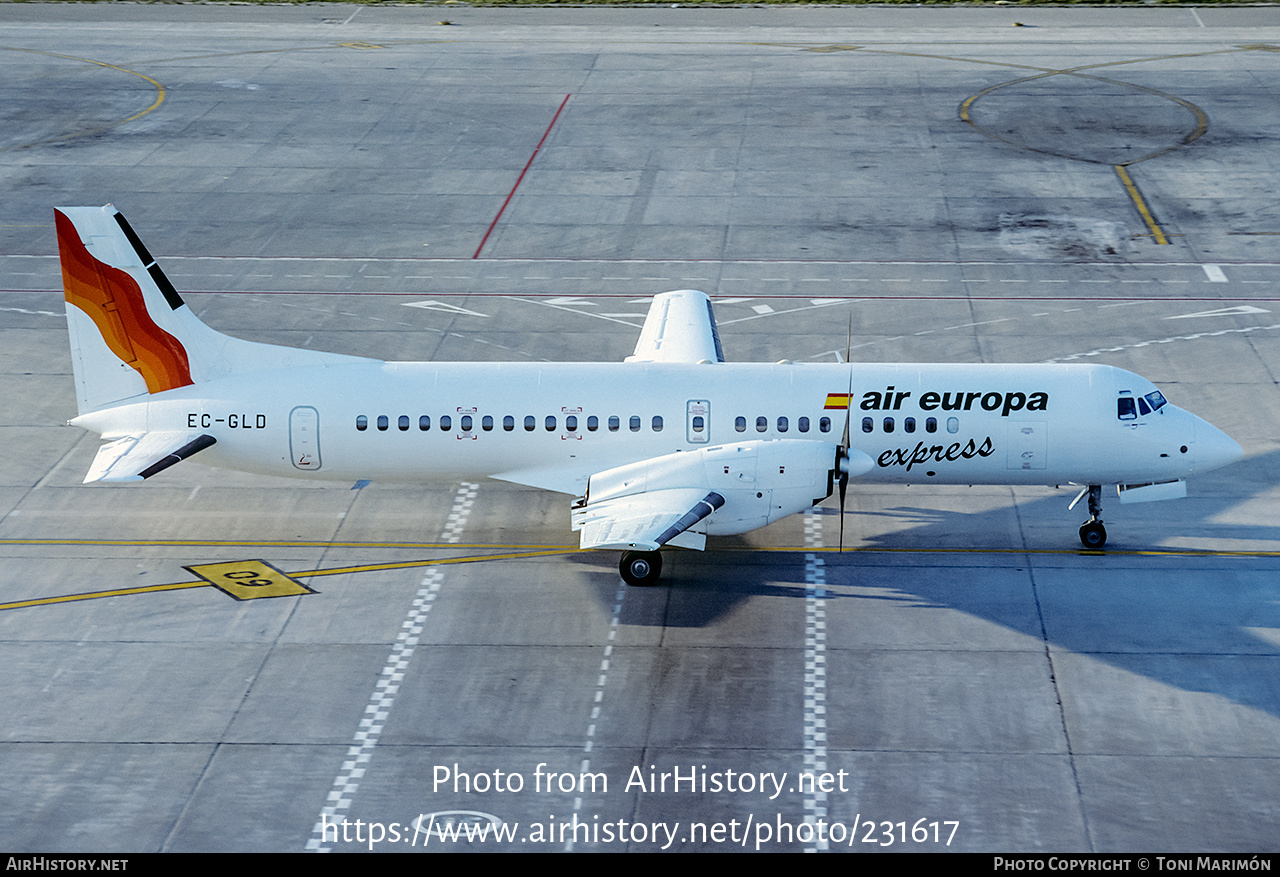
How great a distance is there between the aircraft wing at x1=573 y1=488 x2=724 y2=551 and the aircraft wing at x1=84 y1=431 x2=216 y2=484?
8465 mm

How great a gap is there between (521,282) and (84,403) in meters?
17.7

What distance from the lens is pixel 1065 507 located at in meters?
32.3

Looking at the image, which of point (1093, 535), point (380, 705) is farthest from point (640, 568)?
point (1093, 535)

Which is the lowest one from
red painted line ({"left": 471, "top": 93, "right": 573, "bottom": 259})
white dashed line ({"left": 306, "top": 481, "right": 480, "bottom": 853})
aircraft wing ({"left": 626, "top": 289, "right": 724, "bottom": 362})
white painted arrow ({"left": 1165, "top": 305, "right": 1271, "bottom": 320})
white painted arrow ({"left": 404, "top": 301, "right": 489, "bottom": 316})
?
red painted line ({"left": 471, "top": 93, "right": 573, "bottom": 259})

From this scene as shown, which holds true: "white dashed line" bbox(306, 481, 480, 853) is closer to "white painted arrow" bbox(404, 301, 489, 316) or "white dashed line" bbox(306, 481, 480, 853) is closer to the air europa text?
the air europa text

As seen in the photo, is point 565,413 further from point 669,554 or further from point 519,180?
point 519,180

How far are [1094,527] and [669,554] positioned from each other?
9.34 m

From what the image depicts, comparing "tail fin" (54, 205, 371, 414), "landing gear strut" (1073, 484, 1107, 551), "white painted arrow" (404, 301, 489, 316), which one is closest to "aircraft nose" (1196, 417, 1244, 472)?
"landing gear strut" (1073, 484, 1107, 551)

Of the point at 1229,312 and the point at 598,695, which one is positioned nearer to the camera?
the point at 598,695

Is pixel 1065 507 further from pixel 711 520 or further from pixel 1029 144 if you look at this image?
pixel 1029 144

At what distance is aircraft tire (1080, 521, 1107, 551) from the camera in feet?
99.2

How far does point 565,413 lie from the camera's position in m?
30.2

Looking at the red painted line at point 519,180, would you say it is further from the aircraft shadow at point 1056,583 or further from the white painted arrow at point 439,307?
the aircraft shadow at point 1056,583

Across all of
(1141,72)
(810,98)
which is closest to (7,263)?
(810,98)
